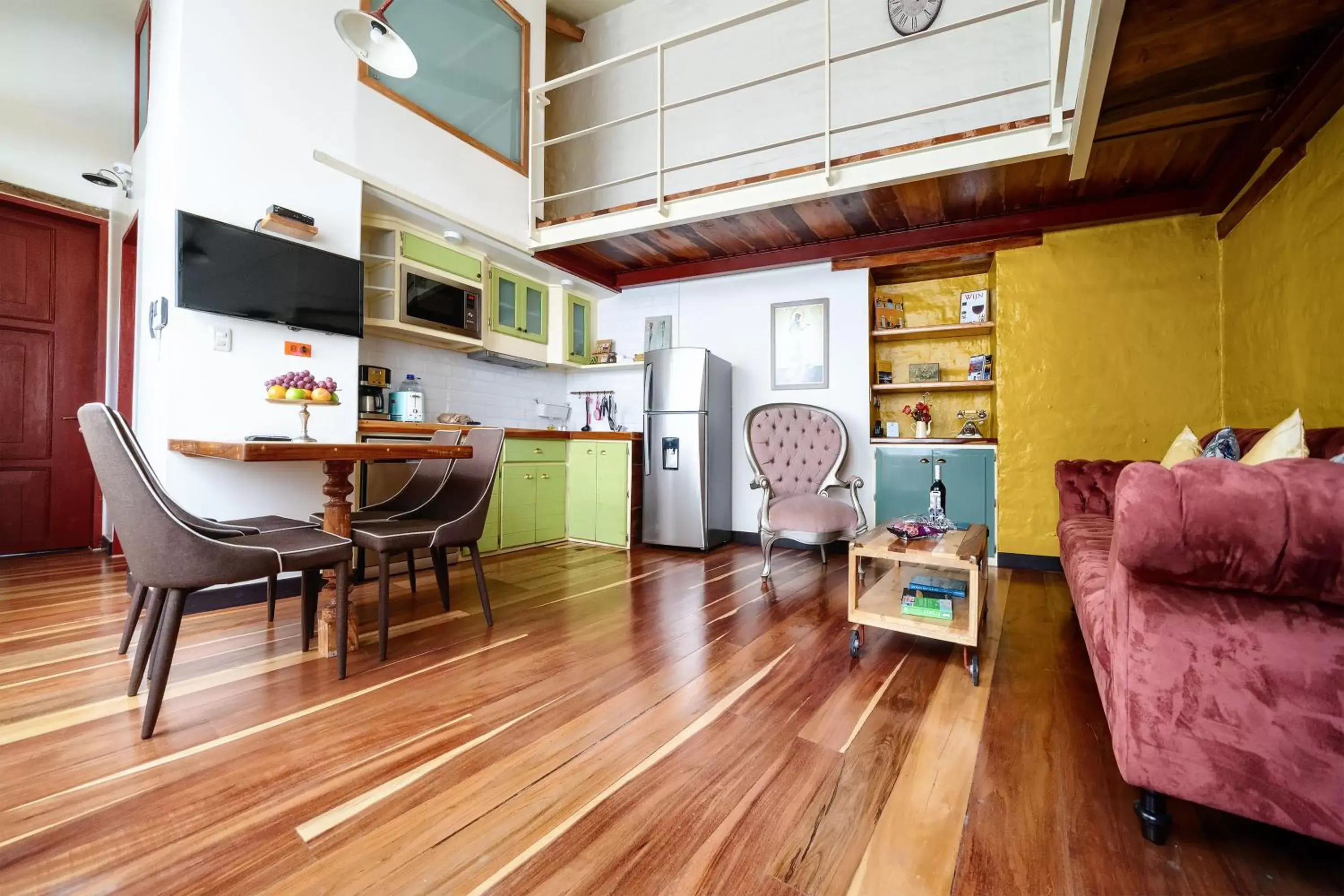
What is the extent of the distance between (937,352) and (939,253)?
831mm

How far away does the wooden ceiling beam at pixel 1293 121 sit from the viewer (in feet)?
6.89

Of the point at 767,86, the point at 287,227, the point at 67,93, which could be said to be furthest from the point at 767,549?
the point at 67,93

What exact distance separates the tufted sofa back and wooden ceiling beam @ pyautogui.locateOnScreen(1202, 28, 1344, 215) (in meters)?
2.56

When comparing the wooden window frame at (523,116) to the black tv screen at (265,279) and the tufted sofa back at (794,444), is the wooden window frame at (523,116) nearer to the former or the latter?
the black tv screen at (265,279)

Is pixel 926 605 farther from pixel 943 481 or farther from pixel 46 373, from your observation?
pixel 46 373

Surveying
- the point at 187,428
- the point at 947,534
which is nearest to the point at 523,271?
the point at 187,428

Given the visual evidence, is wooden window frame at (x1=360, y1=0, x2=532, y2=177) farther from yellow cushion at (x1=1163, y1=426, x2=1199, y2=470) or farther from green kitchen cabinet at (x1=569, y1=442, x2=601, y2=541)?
yellow cushion at (x1=1163, y1=426, x2=1199, y2=470)

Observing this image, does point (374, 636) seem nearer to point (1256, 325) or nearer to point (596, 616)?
point (596, 616)

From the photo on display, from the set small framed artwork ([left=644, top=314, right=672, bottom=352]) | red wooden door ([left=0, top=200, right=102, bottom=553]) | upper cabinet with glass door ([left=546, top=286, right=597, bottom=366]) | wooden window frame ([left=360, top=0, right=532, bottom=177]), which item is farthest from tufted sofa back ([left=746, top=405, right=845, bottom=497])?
red wooden door ([left=0, top=200, right=102, bottom=553])

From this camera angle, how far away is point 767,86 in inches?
185

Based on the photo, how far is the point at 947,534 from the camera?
2.43 m

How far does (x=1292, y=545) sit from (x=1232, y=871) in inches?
27.0

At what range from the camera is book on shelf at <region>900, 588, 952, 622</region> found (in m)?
2.12

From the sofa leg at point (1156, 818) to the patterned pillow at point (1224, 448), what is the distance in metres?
1.52
